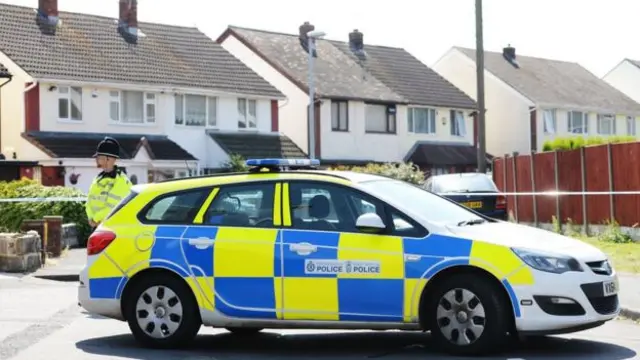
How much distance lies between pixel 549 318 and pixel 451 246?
0.90 meters

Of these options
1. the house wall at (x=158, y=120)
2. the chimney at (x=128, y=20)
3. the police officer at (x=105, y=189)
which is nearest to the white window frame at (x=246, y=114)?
the house wall at (x=158, y=120)

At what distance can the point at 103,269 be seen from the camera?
9586 mm

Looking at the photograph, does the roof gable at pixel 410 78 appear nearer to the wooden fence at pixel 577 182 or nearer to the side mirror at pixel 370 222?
the wooden fence at pixel 577 182

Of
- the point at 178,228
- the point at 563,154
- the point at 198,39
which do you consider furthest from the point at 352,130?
the point at 178,228

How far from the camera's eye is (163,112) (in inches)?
1564

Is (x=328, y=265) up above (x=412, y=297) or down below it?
above

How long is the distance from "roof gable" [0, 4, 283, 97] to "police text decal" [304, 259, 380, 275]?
92.7ft

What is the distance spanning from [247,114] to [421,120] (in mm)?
10450

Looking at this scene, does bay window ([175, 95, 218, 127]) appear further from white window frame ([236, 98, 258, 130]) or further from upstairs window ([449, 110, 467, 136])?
upstairs window ([449, 110, 467, 136])

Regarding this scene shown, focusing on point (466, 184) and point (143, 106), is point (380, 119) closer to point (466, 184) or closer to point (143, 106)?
point (143, 106)

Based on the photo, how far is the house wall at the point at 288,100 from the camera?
46.2m

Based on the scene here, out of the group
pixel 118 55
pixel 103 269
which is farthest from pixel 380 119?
pixel 103 269

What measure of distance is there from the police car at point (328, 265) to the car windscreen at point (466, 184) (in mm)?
12850

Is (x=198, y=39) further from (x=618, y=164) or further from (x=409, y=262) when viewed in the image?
(x=409, y=262)
